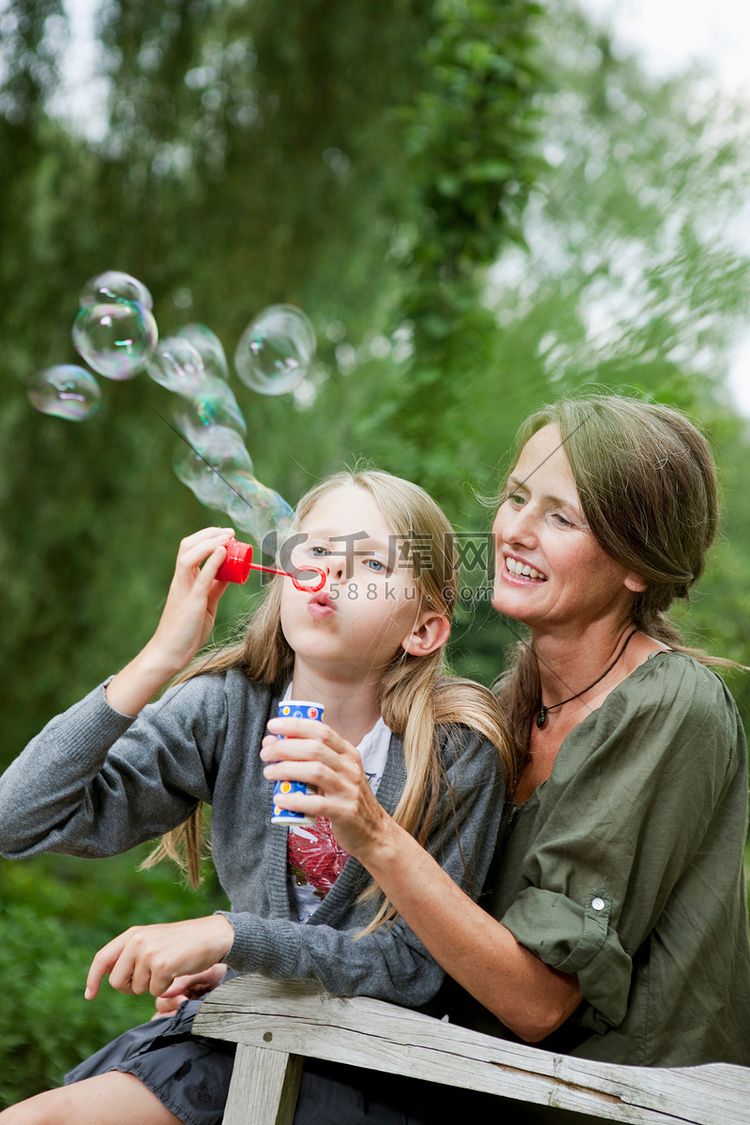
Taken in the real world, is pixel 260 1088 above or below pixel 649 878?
below

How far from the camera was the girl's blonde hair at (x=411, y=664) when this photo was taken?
1.62 metres

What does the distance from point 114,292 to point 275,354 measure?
1.25 feet

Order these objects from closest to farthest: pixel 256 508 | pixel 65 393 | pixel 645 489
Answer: pixel 645 489
pixel 256 508
pixel 65 393

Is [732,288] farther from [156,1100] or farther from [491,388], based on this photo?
[156,1100]

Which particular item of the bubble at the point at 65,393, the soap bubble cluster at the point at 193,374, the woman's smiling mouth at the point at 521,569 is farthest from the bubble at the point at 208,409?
the woman's smiling mouth at the point at 521,569

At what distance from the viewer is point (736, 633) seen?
3299 millimetres

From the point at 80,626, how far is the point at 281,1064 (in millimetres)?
3434

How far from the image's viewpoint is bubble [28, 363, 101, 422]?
2271 millimetres

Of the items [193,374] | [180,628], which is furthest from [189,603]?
[193,374]

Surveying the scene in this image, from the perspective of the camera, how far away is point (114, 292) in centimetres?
222

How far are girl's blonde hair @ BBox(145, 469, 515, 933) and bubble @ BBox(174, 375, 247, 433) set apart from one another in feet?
1.56

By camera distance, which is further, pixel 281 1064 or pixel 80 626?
pixel 80 626

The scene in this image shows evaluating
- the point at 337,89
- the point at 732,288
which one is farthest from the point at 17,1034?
the point at 337,89

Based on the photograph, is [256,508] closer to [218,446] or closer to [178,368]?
[218,446]
